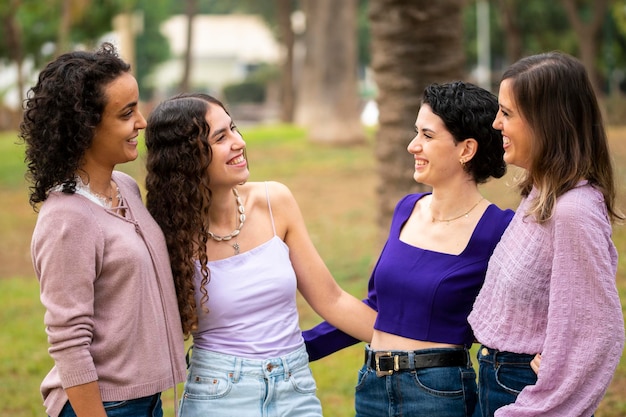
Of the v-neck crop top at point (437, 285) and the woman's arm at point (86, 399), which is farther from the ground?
the v-neck crop top at point (437, 285)

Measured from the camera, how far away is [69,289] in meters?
3.00

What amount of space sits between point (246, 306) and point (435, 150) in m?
0.88

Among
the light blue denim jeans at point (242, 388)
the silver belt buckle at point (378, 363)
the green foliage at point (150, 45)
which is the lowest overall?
the green foliage at point (150, 45)

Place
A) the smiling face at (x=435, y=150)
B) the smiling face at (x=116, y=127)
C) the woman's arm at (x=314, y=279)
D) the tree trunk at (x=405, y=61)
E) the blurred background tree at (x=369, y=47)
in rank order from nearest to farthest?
1. the smiling face at (x=116, y=127)
2. the smiling face at (x=435, y=150)
3. the woman's arm at (x=314, y=279)
4. the tree trunk at (x=405, y=61)
5. the blurred background tree at (x=369, y=47)

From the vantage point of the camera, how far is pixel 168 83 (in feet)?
229

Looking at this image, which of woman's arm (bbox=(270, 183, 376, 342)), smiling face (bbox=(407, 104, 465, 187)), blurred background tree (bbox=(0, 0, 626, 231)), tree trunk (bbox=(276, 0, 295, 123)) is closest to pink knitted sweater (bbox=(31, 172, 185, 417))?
woman's arm (bbox=(270, 183, 376, 342))

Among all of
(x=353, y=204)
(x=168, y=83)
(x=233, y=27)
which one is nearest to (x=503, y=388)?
(x=353, y=204)

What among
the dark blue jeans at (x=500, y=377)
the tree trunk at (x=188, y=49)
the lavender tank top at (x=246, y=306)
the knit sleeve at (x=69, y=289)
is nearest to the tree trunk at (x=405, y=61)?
the lavender tank top at (x=246, y=306)

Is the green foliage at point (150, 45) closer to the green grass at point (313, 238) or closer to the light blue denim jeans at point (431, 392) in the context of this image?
the green grass at point (313, 238)

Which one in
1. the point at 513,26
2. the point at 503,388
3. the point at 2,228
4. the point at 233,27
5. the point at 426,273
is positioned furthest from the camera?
the point at 233,27

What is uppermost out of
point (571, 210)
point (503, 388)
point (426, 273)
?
point (571, 210)

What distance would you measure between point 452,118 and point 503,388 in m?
0.96

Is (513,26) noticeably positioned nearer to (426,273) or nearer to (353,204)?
(353,204)

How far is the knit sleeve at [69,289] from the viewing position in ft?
9.84
